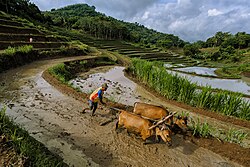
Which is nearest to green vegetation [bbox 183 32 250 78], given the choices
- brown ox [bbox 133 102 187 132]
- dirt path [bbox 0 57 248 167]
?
brown ox [bbox 133 102 187 132]

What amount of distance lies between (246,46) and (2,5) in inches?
2588

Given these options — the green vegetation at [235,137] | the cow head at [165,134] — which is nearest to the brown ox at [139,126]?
the cow head at [165,134]

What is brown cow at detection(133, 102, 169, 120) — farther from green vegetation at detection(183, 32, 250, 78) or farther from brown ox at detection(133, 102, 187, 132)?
green vegetation at detection(183, 32, 250, 78)

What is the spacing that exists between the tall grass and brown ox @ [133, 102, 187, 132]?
3.77 meters

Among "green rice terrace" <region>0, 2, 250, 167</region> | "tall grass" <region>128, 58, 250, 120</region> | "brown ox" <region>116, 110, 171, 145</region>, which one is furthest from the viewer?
"tall grass" <region>128, 58, 250, 120</region>

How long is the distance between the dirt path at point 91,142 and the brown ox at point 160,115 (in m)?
0.42

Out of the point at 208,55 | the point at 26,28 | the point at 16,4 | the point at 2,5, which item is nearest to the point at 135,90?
the point at 26,28

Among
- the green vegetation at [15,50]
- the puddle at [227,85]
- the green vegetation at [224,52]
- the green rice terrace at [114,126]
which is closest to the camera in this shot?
the green rice terrace at [114,126]

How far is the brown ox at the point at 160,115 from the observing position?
18.6 feet

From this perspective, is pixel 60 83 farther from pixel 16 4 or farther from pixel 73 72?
pixel 16 4

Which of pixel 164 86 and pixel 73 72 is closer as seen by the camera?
pixel 164 86

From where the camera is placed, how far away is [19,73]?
12.7 m

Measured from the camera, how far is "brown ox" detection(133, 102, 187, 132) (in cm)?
568

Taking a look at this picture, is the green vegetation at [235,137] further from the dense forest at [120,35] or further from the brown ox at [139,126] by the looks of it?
the dense forest at [120,35]
